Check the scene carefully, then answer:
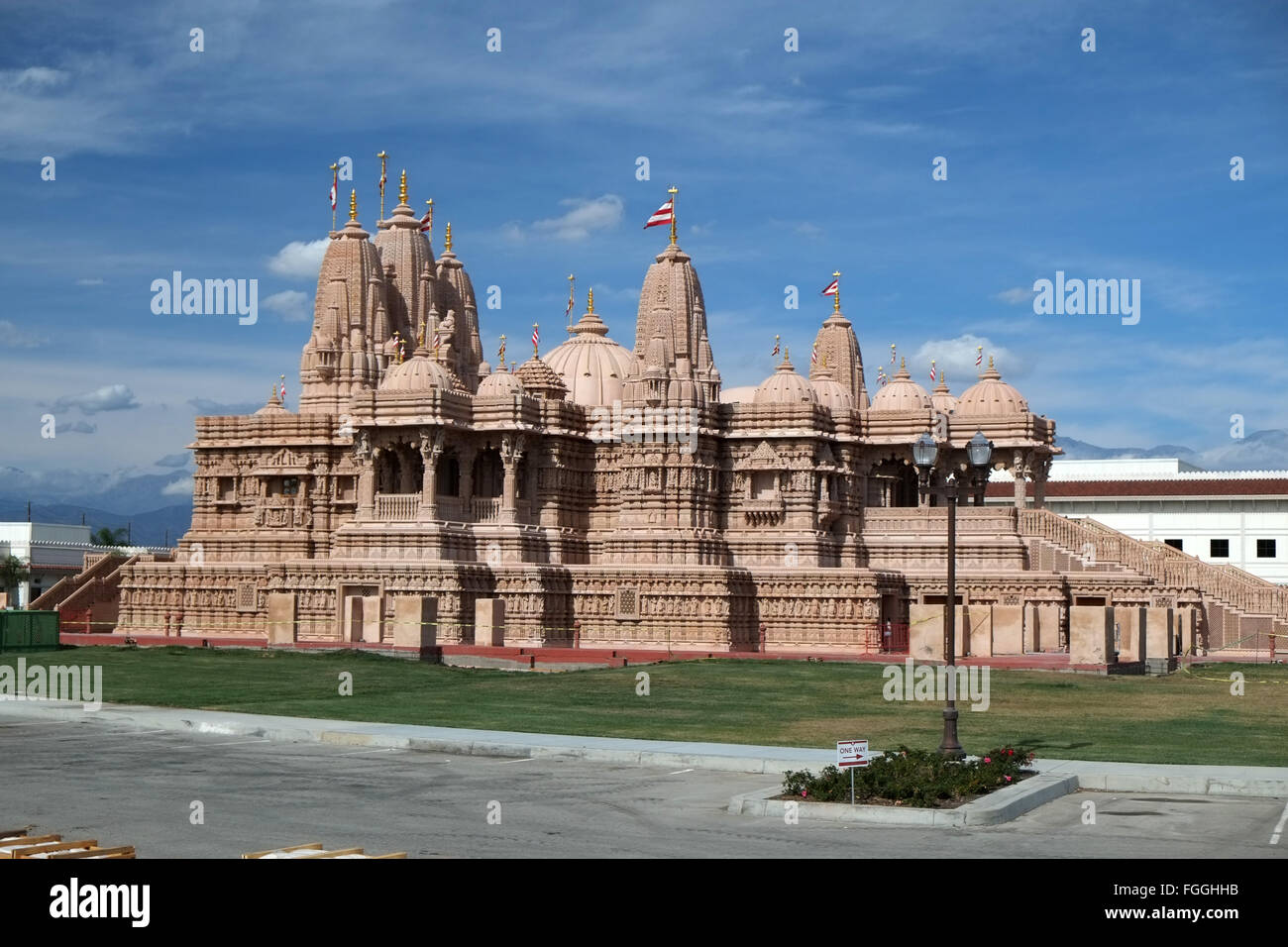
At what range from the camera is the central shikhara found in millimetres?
67062

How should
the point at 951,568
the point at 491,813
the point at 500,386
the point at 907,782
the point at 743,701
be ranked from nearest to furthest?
the point at 491,813
the point at 907,782
the point at 951,568
the point at 743,701
the point at 500,386

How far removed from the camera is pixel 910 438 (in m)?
73.7

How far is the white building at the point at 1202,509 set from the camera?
97.6 meters

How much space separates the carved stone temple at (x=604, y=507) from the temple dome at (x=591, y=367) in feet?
0.36

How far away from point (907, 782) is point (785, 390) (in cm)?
5033

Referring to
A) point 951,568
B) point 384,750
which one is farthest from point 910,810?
point 384,750

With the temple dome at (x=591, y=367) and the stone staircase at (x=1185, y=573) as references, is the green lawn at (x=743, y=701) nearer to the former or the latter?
the stone staircase at (x=1185, y=573)

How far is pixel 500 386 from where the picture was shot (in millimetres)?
70750

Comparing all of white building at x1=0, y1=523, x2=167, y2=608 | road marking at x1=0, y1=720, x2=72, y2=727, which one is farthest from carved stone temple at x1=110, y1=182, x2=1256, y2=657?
white building at x1=0, y1=523, x2=167, y2=608

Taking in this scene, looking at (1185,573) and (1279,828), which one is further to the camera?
(1185,573)

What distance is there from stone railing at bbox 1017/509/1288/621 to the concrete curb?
141ft

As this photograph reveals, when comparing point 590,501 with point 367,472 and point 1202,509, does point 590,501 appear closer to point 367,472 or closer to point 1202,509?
point 367,472

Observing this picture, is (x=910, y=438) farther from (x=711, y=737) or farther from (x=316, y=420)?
(x=711, y=737)
